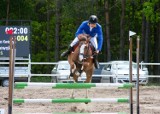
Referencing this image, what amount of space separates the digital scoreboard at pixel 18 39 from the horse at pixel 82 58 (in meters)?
14.3

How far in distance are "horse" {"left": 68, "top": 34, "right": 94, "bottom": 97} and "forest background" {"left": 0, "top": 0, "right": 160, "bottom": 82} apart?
78.9ft

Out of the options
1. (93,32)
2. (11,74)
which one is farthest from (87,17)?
(11,74)

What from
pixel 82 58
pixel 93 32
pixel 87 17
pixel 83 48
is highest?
pixel 87 17

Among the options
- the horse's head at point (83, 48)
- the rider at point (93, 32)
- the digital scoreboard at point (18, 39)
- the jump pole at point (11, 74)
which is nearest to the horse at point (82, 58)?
the horse's head at point (83, 48)

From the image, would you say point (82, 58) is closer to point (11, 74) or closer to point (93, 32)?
point (93, 32)

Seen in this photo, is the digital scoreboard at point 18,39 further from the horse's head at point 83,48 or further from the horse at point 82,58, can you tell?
the horse's head at point 83,48

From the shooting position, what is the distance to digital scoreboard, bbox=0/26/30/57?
27.5 metres

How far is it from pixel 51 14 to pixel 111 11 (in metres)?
6.08

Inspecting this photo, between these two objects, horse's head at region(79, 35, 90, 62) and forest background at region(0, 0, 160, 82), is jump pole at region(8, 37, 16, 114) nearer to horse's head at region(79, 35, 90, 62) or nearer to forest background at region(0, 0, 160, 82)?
horse's head at region(79, 35, 90, 62)

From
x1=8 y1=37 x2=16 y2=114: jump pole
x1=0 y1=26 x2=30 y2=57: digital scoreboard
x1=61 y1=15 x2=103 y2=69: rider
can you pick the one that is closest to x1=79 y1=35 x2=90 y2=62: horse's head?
x1=61 y1=15 x2=103 y2=69: rider

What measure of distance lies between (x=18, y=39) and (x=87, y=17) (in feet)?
44.9

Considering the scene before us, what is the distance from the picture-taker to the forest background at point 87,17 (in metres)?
40.9

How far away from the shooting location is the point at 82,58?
12.6 metres

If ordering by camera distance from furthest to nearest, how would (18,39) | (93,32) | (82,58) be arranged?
(18,39)
(93,32)
(82,58)
